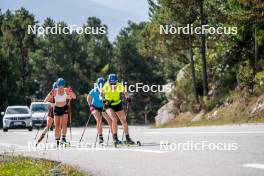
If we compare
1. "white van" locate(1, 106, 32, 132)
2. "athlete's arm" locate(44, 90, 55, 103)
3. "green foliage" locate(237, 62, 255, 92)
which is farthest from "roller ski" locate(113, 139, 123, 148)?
"white van" locate(1, 106, 32, 132)

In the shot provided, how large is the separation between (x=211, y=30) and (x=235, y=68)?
2.99 meters

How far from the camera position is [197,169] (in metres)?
9.44

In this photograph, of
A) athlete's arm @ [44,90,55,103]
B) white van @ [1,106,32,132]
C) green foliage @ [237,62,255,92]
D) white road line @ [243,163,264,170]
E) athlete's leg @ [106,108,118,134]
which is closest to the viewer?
white road line @ [243,163,264,170]

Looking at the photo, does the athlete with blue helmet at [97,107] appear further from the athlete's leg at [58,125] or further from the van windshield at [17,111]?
the van windshield at [17,111]

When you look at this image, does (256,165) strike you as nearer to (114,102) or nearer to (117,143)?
(117,143)

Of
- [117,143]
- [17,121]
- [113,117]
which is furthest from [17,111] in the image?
[117,143]

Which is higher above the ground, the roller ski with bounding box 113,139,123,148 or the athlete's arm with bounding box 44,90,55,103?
the athlete's arm with bounding box 44,90,55,103

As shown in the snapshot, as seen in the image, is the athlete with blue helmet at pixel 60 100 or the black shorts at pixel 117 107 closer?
the black shorts at pixel 117 107

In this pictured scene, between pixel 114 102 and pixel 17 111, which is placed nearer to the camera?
pixel 114 102

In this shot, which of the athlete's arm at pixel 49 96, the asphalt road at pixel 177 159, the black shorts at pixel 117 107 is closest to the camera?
the asphalt road at pixel 177 159

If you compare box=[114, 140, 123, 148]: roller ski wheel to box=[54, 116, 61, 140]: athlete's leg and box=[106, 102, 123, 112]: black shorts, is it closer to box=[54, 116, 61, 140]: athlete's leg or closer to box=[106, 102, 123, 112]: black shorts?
box=[106, 102, 123, 112]: black shorts

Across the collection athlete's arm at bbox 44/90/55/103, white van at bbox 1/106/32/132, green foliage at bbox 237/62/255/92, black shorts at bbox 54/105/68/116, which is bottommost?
white van at bbox 1/106/32/132

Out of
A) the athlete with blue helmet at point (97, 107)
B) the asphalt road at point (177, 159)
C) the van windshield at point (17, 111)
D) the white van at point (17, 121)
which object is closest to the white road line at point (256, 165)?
the asphalt road at point (177, 159)

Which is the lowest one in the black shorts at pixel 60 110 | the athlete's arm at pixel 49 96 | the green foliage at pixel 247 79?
the black shorts at pixel 60 110
